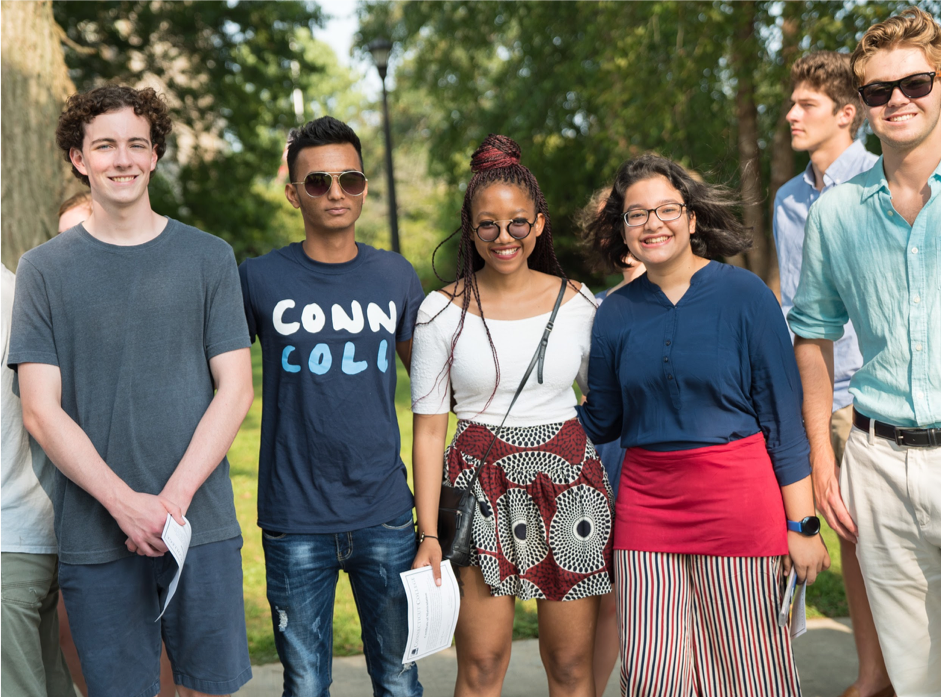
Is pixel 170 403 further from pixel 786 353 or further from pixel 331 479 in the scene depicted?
pixel 786 353

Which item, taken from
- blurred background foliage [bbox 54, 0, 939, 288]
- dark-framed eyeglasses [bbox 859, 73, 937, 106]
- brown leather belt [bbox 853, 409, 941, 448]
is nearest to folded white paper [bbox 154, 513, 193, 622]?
brown leather belt [bbox 853, 409, 941, 448]

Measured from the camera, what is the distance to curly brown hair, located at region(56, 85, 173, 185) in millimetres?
2590

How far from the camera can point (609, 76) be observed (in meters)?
12.8

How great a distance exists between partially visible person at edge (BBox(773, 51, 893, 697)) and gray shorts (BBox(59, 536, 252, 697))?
2536mm

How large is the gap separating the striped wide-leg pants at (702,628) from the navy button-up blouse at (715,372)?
343mm

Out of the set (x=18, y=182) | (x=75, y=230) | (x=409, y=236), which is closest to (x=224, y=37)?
(x=18, y=182)

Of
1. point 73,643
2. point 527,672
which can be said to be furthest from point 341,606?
point 73,643

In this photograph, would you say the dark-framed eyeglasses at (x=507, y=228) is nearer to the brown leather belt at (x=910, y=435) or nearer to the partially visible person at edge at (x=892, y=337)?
the partially visible person at edge at (x=892, y=337)

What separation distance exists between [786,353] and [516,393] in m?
0.85

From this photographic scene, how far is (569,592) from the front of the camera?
2793mm

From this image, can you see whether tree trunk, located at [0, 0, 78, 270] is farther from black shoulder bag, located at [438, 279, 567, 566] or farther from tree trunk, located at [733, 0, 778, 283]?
tree trunk, located at [733, 0, 778, 283]

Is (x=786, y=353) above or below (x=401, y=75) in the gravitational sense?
below

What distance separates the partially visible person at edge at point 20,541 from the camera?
262 centimetres

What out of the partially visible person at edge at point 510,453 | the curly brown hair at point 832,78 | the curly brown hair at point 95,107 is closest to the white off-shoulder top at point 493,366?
the partially visible person at edge at point 510,453
